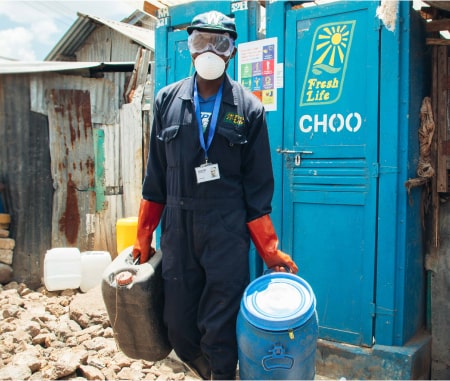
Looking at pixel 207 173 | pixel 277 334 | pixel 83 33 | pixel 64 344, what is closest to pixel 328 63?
pixel 207 173

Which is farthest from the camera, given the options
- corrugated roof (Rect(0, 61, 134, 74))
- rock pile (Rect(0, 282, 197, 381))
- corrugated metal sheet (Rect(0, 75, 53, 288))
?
corrugated metal sheet (Rect(0, 75, 53, 288))

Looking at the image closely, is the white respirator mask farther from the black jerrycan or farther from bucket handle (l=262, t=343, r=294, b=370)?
bucket handle (l=262, t=343, r=294, b=370)

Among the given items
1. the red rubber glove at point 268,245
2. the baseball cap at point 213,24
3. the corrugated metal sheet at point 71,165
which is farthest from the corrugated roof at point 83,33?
the red rubber glove at point 268,245

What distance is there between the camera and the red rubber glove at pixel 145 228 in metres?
2.81

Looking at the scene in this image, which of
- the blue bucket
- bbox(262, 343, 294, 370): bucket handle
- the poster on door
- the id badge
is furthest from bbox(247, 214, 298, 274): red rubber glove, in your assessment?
the poster on door

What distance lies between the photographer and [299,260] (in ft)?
12.7

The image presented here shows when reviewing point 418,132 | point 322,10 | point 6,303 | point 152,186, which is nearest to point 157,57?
point 322,10

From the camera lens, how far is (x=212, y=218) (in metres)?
2.54

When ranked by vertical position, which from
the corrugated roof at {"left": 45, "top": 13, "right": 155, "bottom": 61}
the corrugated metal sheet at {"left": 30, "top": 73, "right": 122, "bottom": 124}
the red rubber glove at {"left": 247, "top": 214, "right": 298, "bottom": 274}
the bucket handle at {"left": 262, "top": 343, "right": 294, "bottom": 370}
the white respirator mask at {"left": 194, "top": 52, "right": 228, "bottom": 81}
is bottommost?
the bucket handle at {"left": 262, "top": 343, "right": 294, "bottom": 370}

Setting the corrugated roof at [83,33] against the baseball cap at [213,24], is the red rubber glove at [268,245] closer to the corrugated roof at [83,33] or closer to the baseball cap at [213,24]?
the baseball cap at [213,24]

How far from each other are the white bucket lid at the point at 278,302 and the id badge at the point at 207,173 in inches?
22.8

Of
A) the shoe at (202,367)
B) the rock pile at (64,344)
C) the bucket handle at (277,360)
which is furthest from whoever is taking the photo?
the rock pile at (64,344)

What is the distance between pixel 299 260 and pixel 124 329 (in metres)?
1.65

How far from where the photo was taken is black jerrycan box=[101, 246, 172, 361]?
Answer: 260 cm
